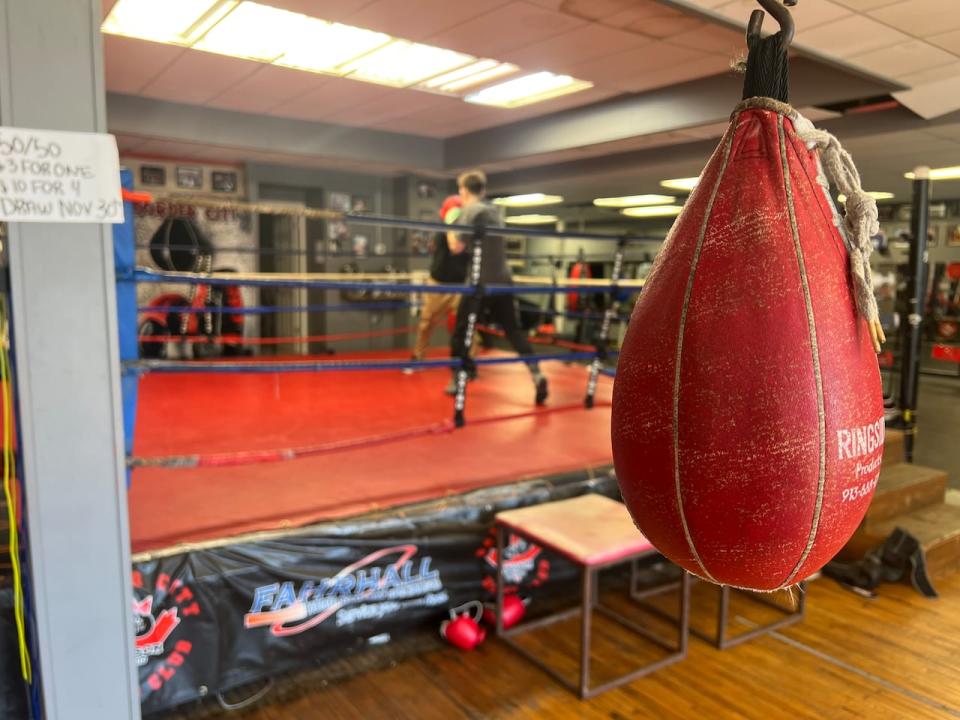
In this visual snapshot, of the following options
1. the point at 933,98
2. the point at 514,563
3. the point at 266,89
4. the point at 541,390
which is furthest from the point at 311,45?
the point at 933,98

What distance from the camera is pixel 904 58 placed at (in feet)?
9.97

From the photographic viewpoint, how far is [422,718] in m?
2.05

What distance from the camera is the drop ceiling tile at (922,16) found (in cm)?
242

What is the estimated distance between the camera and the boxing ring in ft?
6.63

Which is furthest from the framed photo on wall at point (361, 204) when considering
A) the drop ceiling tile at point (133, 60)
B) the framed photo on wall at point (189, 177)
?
the drop ceiling tile at point (133, 60)

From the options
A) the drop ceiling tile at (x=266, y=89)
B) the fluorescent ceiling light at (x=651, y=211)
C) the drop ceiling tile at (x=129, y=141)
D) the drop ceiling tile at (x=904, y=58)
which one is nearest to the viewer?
the drop ceiling tile at (x=904, y=58)

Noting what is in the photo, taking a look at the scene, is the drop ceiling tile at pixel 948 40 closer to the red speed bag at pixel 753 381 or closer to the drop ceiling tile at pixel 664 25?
the drop ceiling tile at pixel 664 25

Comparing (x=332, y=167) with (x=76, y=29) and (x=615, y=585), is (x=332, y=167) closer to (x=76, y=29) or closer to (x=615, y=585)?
(x=615, y=585)

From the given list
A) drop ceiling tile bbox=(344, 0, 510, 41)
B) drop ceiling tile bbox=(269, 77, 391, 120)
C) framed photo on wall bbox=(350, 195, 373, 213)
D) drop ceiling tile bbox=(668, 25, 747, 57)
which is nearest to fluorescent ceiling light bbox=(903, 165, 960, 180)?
drop ceiling tile bbox=(668, 25, 747, 57)

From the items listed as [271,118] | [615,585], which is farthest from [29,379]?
[271,118]

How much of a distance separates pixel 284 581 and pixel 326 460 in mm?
706

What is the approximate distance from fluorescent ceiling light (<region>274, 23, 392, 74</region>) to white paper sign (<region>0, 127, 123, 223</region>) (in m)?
2.37

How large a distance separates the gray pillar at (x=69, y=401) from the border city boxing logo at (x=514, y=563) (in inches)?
50.1

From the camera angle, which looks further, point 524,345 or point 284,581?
point 524,345
